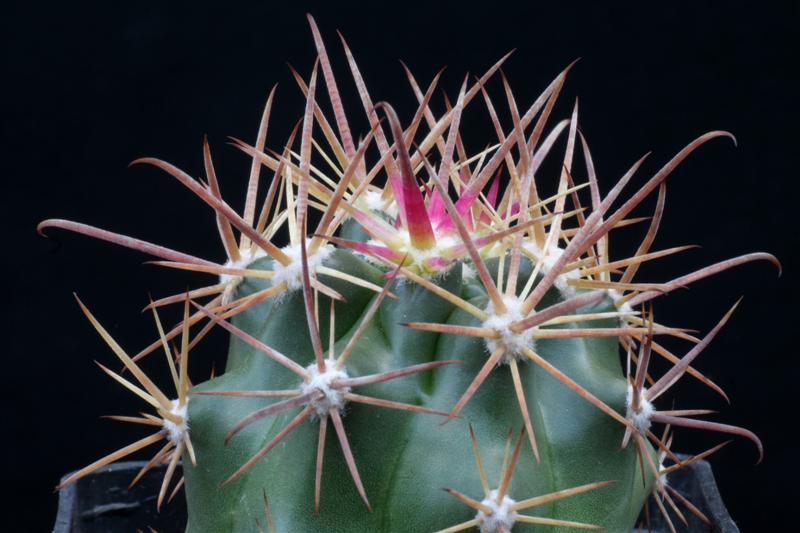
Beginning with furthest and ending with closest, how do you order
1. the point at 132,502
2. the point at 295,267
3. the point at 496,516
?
the point at 132,502 < the point at 295,267 < the point at 496,516

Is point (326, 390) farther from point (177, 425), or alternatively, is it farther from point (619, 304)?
point (619, 304)

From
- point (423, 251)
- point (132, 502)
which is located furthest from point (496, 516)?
point (132, 502)

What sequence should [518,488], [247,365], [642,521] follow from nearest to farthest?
[518,488], [247,365], [642,521]

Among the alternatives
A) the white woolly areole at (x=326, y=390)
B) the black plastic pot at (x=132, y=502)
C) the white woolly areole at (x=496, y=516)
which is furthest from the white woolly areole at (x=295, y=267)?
the black plastic pot at (x=132, y=502)

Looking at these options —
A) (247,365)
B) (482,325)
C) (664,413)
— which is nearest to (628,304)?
(664,413)

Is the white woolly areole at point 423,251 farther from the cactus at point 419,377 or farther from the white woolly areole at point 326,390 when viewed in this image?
the white woolly areole at point 326,390

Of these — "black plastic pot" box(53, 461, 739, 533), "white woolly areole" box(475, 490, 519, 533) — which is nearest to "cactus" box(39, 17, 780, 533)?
"white woolly areole" box(475, 490, 519, 533)

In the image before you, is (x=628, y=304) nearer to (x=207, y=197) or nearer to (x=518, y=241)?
(x=518, y=241)
